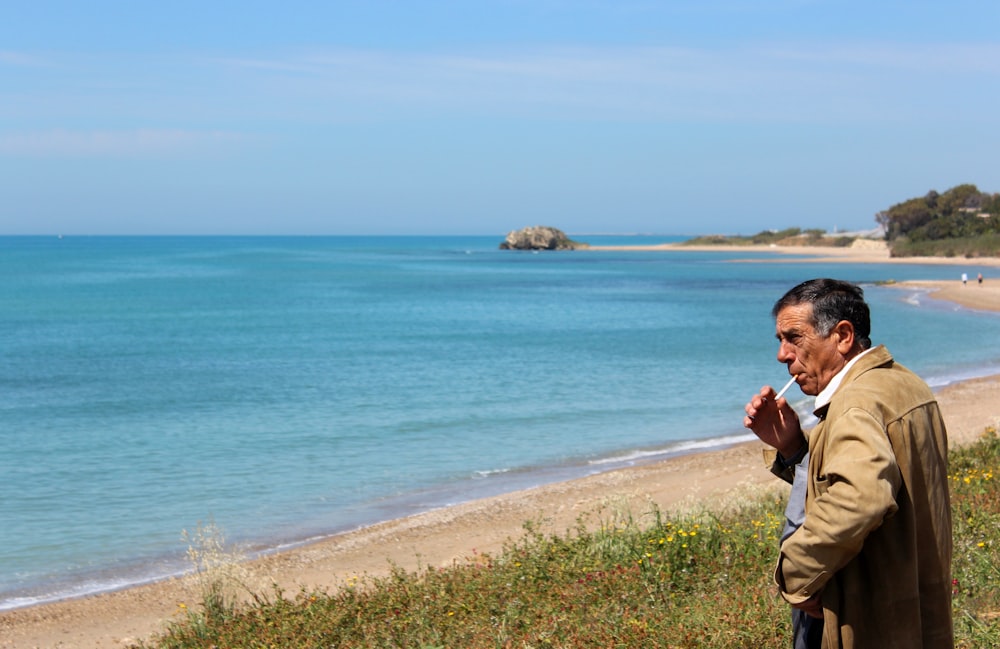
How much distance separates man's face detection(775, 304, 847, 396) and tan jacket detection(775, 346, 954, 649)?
0.13 metres

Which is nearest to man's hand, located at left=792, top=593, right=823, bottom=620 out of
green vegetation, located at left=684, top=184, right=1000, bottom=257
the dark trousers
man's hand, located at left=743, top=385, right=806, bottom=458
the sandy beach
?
the dark trousers

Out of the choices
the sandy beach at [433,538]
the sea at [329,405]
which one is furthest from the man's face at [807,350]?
the sea at [329,405]

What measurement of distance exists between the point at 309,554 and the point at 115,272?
3695 inches

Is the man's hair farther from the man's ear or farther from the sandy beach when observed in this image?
the sandy beach

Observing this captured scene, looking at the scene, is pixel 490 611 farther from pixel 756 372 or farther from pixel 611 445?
pixel 756 372

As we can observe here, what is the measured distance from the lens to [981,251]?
88.2 m

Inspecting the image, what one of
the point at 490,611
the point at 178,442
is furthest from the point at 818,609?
the point at 178,442

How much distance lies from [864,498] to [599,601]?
3.86 meters

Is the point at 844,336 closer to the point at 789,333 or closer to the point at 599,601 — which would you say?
the point at 789,333

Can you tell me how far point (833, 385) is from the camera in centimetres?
324

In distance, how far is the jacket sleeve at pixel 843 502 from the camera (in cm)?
280

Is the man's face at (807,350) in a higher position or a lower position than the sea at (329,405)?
higher

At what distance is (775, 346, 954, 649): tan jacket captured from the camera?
2.87 meters

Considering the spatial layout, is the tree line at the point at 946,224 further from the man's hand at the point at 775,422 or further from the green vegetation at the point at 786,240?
the man's hand at the point at 775,422
